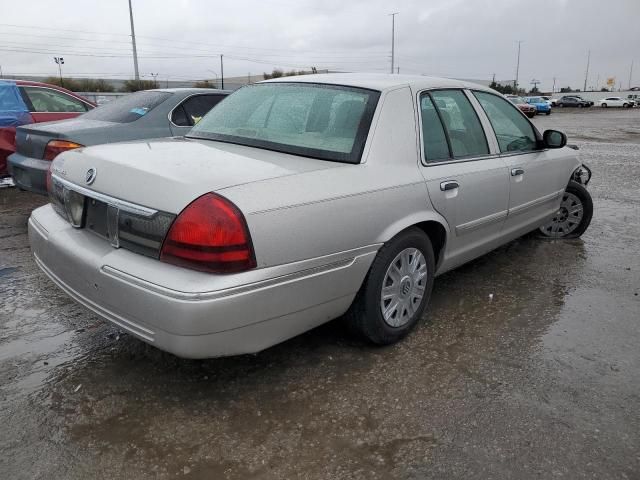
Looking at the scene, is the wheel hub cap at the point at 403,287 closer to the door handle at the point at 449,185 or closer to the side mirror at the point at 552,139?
the door handle at the point at 449,185

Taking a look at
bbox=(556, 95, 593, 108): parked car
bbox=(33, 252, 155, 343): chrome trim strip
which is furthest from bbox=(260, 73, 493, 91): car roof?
bbox=(556, 95, 593, 108): parked car

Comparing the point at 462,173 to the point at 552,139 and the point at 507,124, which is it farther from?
the point at 552,139

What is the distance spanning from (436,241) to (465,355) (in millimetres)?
738

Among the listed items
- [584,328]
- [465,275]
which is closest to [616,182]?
[465,275]

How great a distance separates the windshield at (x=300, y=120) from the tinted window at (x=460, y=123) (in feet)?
2.15

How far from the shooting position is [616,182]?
887 cm

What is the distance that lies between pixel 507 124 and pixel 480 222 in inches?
41.0

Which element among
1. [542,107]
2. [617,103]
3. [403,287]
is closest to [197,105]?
[403,287]

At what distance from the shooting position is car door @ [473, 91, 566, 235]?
403cm

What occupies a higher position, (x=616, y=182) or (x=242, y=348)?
(x=242, y=348)

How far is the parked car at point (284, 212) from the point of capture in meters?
2.25

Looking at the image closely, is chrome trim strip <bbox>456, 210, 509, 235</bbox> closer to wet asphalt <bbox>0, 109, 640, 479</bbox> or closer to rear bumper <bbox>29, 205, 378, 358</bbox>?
wet asphalt <bbox>0, 109, 640, 479</bbox>

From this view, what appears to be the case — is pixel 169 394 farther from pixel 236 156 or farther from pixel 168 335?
pixel 236 156

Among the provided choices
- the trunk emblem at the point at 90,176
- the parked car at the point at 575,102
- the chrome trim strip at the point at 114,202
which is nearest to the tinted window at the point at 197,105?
the chrome trim strip at the point at 114,202
